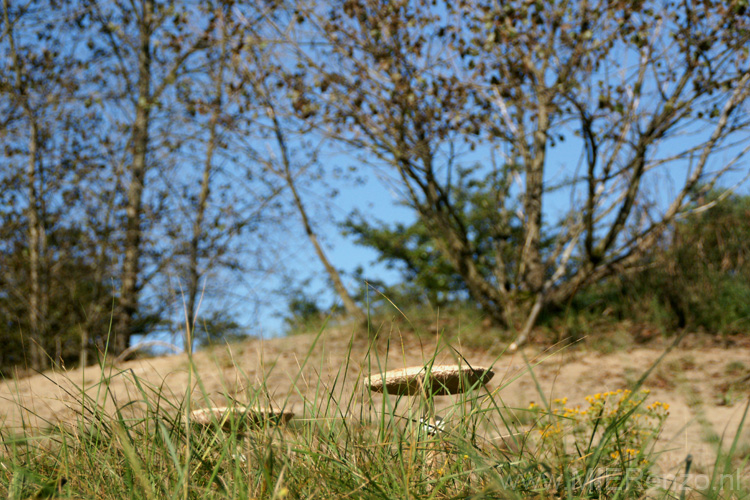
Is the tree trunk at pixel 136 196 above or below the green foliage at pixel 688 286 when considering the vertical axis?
above

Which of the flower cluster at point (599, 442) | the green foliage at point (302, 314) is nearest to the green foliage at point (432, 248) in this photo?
the green foliage at point (302, 314)

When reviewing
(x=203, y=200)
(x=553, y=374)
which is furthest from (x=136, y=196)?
(x=553, y=374)

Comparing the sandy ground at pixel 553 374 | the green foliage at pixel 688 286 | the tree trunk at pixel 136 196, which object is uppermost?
the tree trunk at pixel 136 196

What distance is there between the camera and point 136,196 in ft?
31.3

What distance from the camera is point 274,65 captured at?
24.8ft

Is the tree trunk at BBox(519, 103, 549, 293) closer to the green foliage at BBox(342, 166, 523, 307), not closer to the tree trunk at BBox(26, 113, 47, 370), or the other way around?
the green foliage at BBox(342, 166, 523, 307)

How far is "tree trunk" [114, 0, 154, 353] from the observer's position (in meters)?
9.18

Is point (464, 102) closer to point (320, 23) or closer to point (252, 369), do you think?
point (320, 23)

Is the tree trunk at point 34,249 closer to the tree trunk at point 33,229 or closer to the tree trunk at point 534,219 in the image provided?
the tree trunk at point 33,229

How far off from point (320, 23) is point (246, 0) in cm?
143

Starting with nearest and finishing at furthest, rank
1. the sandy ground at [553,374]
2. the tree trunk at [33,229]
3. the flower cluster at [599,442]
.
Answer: the flower cluster at [599,442] → the sandy ground at [553,374] → the tree trunk at [33,229]

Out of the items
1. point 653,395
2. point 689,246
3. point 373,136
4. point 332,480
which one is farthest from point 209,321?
point 332,480

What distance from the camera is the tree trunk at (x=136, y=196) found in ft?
30.1

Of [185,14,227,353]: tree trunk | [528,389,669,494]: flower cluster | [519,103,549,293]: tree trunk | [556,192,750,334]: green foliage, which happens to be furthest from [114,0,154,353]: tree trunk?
[528,389,669,494]: flower cluster
